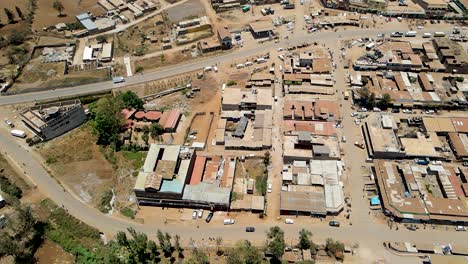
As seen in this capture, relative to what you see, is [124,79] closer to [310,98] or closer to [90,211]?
[90,211]

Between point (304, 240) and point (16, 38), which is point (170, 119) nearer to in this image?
point (304, 240)

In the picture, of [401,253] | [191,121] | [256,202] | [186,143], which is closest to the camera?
[401,253]

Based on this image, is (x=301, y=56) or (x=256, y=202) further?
(x=301, y=56)

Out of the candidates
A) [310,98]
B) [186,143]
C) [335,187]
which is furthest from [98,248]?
[310,98]

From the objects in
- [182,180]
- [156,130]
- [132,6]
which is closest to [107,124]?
[156,130]

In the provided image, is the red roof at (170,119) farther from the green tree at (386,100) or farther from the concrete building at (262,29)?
the green tree at (386,100)

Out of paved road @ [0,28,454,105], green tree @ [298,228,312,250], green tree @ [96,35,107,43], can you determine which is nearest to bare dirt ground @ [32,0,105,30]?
green tree @ [96,35,107,43]

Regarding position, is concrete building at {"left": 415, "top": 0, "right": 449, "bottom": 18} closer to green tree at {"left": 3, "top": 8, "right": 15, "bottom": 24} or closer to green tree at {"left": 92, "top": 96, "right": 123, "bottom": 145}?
green tree at {"left": 92, "top": 96, "right": 123, "bottom": 145}
